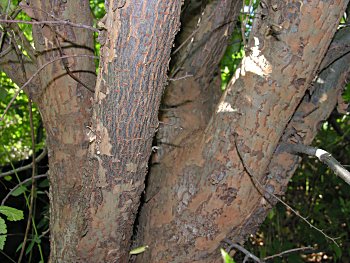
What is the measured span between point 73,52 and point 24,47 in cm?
21

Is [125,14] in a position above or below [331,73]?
above

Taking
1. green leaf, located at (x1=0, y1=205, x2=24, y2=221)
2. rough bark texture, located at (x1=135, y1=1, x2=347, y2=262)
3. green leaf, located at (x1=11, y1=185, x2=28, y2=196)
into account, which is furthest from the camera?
green leaf, located at (x1=11, y1=185, x2=28, y2=196)

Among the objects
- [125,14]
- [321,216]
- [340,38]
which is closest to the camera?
[125,14]

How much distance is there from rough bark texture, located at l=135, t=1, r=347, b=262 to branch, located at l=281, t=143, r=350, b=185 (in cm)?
9

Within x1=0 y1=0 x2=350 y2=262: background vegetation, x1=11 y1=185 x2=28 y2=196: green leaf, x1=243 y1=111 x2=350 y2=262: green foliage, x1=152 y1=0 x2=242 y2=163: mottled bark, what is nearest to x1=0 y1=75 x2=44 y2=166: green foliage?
x1=0 y1=0 x2=350 y2=262: background vegetation

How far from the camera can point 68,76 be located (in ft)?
4.93

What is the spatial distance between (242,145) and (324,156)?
10.0 inches

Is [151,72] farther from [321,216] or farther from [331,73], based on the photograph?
[321,216]

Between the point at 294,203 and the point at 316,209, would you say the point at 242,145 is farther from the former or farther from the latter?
the point at 294,203

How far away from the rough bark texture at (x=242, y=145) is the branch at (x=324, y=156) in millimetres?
93

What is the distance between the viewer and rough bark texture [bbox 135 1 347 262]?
4.35 ft

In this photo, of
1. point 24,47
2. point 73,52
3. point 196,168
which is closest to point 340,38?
point 196,168

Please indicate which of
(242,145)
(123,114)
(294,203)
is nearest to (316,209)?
(294,203)

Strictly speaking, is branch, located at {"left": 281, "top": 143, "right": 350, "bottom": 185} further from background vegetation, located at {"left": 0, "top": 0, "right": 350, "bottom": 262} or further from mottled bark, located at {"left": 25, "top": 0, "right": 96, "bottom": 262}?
background vegetation, located at {"left": 0, "top": 0, "right": 350, "bottom": 262}
